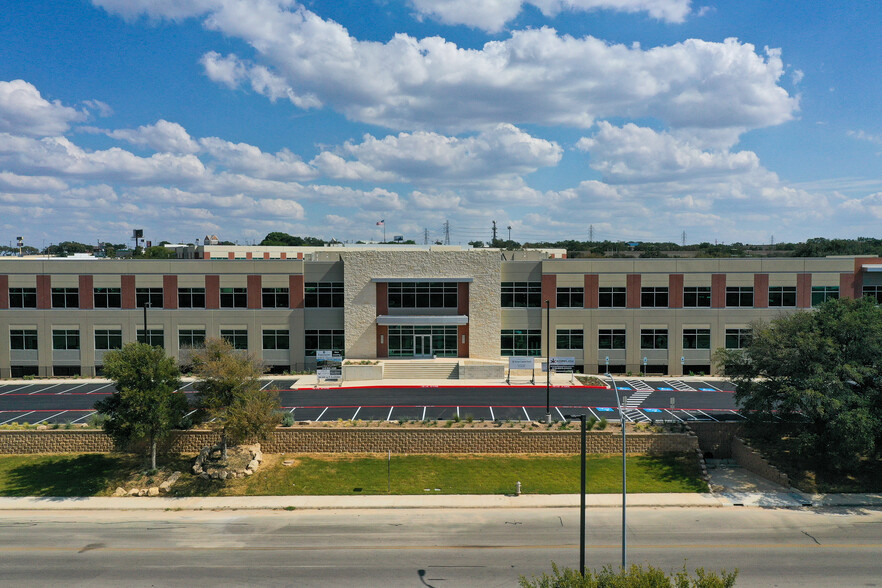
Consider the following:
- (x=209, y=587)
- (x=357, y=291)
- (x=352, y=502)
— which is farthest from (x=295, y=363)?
(x=209, y=587)

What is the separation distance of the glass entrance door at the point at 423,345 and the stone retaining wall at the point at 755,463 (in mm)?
26369

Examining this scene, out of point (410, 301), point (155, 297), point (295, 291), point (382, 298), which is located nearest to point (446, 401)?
point (410, 301)

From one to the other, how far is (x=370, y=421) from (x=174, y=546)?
13478mm

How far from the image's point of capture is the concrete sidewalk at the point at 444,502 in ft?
91.7

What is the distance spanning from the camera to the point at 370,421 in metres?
35.4

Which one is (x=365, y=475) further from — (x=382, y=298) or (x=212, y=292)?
(x=212, y=292)

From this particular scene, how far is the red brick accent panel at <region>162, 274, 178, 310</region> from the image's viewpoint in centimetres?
5272

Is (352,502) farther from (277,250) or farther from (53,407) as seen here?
(277,250)

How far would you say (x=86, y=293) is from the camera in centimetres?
5250

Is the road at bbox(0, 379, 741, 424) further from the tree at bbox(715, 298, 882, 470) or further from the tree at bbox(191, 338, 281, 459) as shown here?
the tree at bbox(191, 338, 281, 459)

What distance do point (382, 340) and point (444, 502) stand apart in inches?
1048

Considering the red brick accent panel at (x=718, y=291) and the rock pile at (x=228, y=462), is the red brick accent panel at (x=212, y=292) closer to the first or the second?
the rock pile at (x=228, y=462)

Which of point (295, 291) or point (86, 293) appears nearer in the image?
point (86, 293)

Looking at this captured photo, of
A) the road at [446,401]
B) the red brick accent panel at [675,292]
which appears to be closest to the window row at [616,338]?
the red brick accent panel at [675,292]
